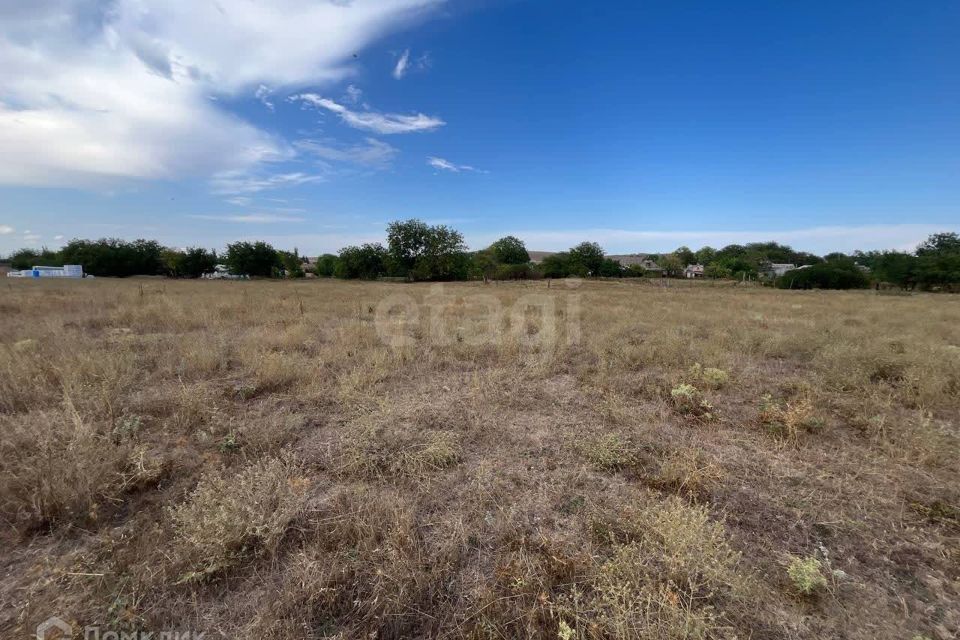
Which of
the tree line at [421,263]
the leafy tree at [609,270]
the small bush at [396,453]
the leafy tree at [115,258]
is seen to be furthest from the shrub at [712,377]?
the leafy tree at [115,258]

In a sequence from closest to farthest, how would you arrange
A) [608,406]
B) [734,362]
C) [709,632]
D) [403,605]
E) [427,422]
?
[709,632] → [403,605] → [427,422] → [608,406] → [734,362]

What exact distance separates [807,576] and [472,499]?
6.56 feet

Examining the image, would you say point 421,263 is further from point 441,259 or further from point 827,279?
point 827,279

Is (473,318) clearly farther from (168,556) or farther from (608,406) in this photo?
(168,556)

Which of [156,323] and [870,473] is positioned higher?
[156,323]

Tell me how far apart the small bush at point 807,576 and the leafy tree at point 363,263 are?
51.5 metres

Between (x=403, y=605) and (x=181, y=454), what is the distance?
8.58ft

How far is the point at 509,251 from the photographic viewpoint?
73375mm

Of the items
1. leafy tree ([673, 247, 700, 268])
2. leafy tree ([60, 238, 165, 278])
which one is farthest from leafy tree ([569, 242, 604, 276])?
leafy tree ([60, 238, 165, 278])

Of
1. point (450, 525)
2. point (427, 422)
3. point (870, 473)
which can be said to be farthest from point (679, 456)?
point (427, 422)

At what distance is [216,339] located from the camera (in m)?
6.93

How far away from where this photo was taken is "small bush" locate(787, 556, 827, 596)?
1908mm

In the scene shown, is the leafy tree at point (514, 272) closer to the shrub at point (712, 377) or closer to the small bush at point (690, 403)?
the shrub at point (712, 377)

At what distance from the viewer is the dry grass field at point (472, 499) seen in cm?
182
